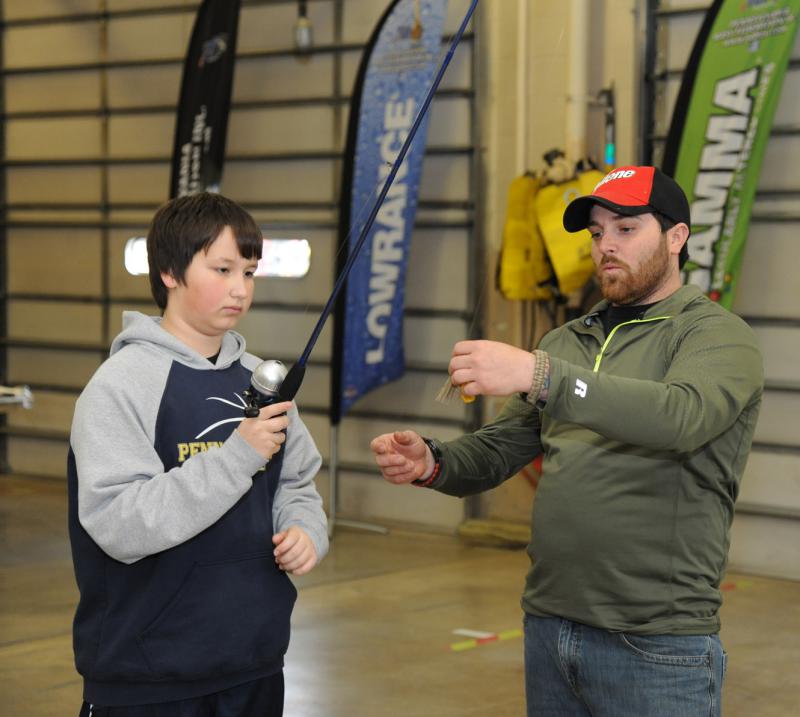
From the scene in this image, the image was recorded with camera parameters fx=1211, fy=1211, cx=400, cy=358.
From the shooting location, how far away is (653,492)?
1.89 m

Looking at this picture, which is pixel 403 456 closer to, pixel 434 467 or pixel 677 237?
pixel 434 467

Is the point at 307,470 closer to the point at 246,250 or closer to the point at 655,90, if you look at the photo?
the point at 246,250

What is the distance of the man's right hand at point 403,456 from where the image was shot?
207 cm

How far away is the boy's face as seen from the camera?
186cm

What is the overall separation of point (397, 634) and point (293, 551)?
9.23ft

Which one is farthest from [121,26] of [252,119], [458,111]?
[458,111]

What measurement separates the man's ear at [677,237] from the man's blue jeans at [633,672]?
629 mm

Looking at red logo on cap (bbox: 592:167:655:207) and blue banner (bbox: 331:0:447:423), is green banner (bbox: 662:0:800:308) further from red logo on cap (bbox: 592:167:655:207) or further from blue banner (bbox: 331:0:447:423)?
red logo on cap (bbox: 592:167:655:207)

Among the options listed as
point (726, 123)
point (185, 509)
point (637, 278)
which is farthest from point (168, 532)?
point (726, 123)

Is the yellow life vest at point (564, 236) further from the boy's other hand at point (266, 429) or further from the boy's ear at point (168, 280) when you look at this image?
the boy's other hand at point (266, 429)

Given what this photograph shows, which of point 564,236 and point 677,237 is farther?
point 564,236

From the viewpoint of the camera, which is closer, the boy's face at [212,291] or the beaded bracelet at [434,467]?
the boy's face at [212,291]

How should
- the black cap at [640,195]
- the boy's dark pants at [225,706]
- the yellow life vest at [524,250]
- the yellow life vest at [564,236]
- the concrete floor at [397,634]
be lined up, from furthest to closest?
the yellow life vest at [524,250]
the yellow life vest at [564,236]
the concrete floor at [397,634]
the black cap at [640,195]
the boy's dark pants at [225,706]

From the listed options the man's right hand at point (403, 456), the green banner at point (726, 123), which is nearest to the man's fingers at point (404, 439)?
the man's right hand at point (403, 456)
